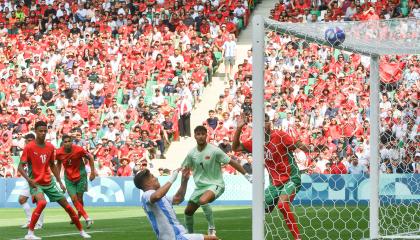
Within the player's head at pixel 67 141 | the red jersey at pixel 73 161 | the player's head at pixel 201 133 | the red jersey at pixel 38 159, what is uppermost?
the player's head at pixel 201 133

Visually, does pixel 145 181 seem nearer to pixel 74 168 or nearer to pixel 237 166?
pixel 237 166

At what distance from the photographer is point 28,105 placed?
119 feet

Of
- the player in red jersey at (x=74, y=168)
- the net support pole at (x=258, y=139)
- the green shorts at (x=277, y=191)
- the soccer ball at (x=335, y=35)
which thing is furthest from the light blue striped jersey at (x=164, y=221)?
the player in red jersey at (x=74, y=168)

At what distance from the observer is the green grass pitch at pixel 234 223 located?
18.3 metres

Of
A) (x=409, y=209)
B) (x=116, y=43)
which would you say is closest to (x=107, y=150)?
(x=116, y=43)

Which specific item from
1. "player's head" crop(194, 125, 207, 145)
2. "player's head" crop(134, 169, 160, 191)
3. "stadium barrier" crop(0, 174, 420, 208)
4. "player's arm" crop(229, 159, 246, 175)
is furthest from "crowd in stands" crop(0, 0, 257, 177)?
"player's head" crop(134, 169, 160, 191)

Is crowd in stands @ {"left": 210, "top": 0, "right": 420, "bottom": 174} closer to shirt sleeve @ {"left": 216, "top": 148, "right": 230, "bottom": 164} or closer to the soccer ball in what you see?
shirt sleeve @ {"left": 216, "top": 148, "right": 230, "bottom": 164}

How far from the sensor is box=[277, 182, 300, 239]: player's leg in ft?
49.4

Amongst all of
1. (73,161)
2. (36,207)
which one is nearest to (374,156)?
(36,207)

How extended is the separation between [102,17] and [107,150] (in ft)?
32.0

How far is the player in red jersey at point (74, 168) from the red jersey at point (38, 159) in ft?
6.23

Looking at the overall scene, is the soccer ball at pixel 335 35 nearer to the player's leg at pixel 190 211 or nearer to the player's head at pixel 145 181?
the player's head at pixel 145 181

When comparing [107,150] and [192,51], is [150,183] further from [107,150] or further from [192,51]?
[192,51]

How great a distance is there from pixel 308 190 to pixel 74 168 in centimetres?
810
